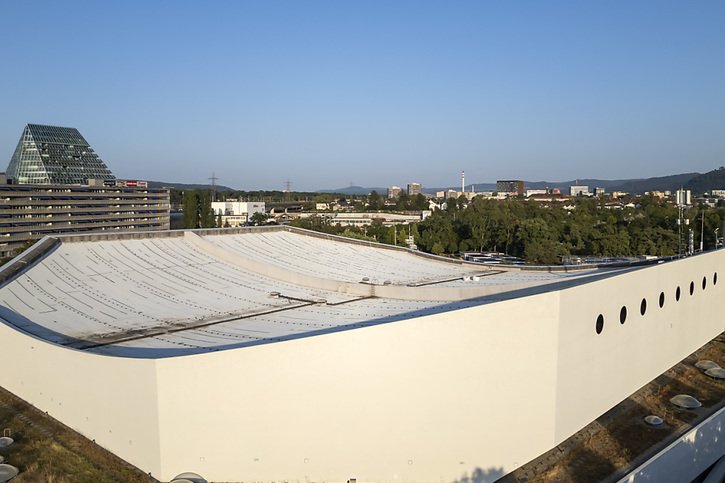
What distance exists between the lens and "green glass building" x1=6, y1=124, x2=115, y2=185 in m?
65.1

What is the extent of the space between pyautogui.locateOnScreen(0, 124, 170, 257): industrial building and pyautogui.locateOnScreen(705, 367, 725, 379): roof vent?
40083mm

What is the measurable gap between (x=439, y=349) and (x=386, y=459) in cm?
208

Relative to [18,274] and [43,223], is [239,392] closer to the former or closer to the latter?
[18,274]

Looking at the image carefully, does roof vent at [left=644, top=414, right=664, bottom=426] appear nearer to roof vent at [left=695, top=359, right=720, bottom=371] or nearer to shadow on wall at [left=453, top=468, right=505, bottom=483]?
shadow on wall at [left=453, top=468, right=505, bottom=483]

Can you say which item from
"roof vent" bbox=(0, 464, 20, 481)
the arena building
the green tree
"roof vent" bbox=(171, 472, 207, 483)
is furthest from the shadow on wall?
the green tree

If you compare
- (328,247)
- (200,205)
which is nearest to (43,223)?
(200,205)

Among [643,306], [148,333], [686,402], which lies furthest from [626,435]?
[148,333]

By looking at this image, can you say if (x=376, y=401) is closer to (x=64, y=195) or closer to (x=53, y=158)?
(x=64, y=195)

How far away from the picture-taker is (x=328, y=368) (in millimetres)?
9148

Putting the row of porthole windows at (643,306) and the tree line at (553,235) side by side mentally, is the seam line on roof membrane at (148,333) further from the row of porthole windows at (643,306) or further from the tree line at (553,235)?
the tree line at (553,235)

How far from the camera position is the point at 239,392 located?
882 cm

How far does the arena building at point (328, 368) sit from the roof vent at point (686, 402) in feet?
2.87

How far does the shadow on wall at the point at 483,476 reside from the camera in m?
9.69

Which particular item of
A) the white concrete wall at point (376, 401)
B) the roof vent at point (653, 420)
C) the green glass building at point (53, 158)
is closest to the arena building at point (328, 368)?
the white concrete wall at point (376, 401)
